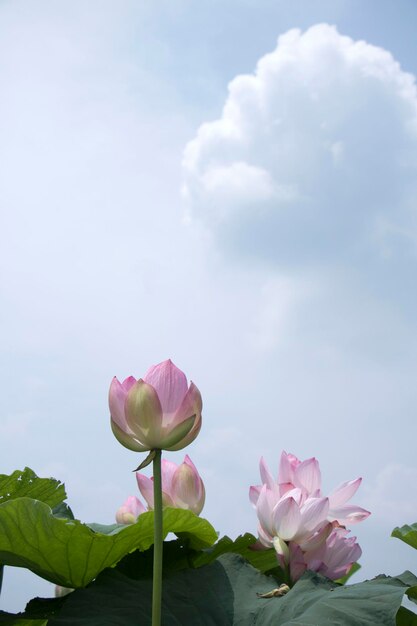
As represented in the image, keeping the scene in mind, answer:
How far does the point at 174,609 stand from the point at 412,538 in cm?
59

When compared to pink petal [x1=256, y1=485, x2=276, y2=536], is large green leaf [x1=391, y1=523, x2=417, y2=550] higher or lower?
higher

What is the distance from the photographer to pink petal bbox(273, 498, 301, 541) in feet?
2.73

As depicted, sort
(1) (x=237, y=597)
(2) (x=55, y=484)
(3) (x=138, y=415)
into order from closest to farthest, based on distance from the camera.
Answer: (3) (x=138, y=415), (1) (x=237, y=597), (2) (x=55, y=484)

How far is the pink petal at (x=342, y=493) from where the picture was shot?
92 centimetres

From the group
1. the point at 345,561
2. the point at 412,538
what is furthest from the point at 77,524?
the point at 412,538

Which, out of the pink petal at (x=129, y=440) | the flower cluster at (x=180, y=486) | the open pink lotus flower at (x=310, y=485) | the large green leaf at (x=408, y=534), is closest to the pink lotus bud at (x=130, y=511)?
the flower cluster at (x=180, y=486)

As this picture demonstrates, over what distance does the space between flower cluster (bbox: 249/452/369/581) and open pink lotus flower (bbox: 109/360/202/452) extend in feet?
0.68

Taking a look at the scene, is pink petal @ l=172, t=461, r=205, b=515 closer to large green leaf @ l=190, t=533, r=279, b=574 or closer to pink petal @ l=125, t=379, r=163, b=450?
large green leaf @ l=190, t=533, r=279, b=574

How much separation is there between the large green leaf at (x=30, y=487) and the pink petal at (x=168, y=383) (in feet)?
1.59

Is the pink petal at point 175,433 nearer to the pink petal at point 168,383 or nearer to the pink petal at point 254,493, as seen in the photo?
the pink petal at point 168,383

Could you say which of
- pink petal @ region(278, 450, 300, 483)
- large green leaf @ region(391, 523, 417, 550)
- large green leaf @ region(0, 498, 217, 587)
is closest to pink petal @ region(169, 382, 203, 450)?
large green leaf @ region(0, 498, 217, 587)

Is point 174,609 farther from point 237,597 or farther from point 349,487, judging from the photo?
point 349,487

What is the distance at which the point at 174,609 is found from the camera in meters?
0.78

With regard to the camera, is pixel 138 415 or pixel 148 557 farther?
pixel 148 557
